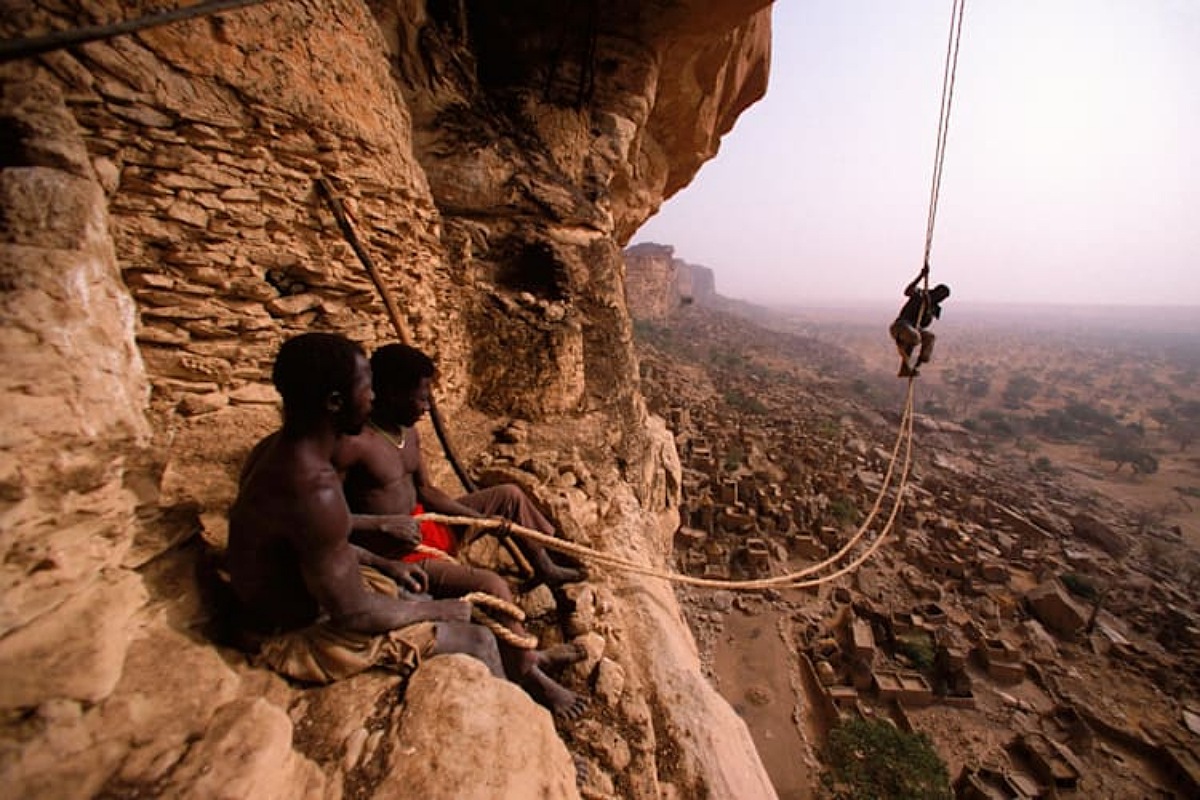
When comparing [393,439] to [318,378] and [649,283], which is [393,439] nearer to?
[318,378]

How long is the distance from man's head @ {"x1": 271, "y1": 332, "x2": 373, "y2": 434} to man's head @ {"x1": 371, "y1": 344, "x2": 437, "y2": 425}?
759 millimetres

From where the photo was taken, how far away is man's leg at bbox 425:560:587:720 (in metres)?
2.16

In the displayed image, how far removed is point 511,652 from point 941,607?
11263 millimetres

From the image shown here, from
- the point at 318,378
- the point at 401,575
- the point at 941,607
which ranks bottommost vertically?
the point at 941,607

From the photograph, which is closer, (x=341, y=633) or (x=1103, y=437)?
(x=341, y=633)

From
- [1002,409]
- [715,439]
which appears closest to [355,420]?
[715,439]

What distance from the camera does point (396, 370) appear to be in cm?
227

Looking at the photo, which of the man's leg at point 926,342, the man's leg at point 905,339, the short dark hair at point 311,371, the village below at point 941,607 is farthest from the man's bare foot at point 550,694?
the man's leg at point 926,342

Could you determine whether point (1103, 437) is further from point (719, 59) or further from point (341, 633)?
point (341, 633)

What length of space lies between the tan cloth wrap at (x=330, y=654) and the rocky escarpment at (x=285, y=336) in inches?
2.1

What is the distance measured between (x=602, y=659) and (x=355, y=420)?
1738 millimetres

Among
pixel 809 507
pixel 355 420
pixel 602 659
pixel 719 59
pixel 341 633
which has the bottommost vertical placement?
pixel 809 507

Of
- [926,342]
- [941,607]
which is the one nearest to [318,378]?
[926,342]

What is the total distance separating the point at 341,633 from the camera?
1545mm
